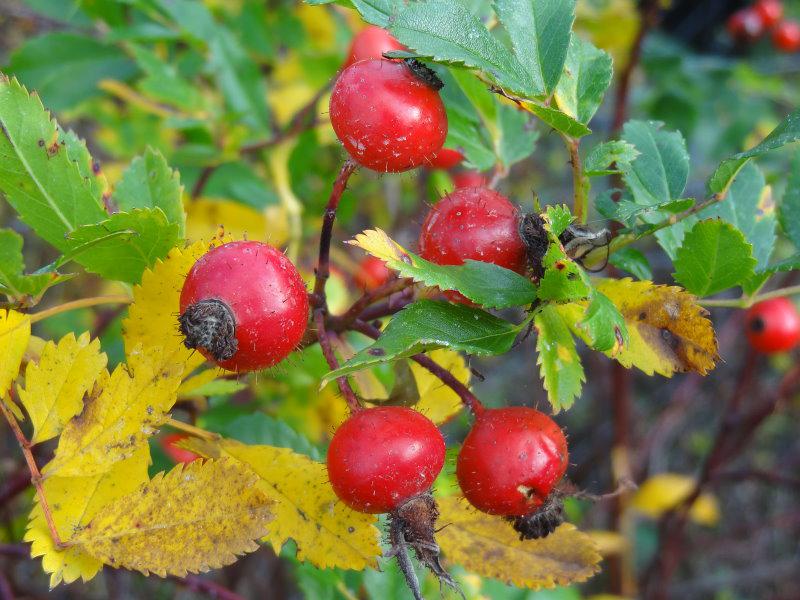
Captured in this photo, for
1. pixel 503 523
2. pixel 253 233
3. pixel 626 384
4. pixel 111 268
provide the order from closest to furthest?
1. pixel 111 268
2. pixel 503 523
3. pixel 253 233
4. pixel 626 384

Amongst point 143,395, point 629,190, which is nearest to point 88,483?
point 143,395

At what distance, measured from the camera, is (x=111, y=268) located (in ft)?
3.68

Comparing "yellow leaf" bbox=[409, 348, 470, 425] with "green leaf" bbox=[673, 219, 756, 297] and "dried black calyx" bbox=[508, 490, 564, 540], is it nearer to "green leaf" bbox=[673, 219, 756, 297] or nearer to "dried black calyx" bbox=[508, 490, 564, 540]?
"dried black calyx" bbox=[508, 490, 564, 540]

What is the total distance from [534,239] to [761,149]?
0.96ft

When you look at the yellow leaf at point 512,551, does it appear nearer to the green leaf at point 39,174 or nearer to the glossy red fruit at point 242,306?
the glossy red fruit at point 242,306

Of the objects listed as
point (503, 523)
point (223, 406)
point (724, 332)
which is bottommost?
point (724, 332)

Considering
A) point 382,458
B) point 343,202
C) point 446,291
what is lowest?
point 343,202

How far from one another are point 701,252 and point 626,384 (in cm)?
197

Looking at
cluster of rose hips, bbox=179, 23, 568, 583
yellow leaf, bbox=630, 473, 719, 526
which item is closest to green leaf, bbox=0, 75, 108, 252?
cluster of rose hips, bbox=179, 23, 568, 583

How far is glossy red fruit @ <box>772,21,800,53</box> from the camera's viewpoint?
385 cm

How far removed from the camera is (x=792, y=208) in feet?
4.25

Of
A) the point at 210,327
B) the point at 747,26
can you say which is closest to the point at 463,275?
the point at 210,327

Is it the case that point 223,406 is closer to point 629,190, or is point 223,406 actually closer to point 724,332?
point 629,190

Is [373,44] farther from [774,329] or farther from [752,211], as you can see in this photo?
[774,329]
